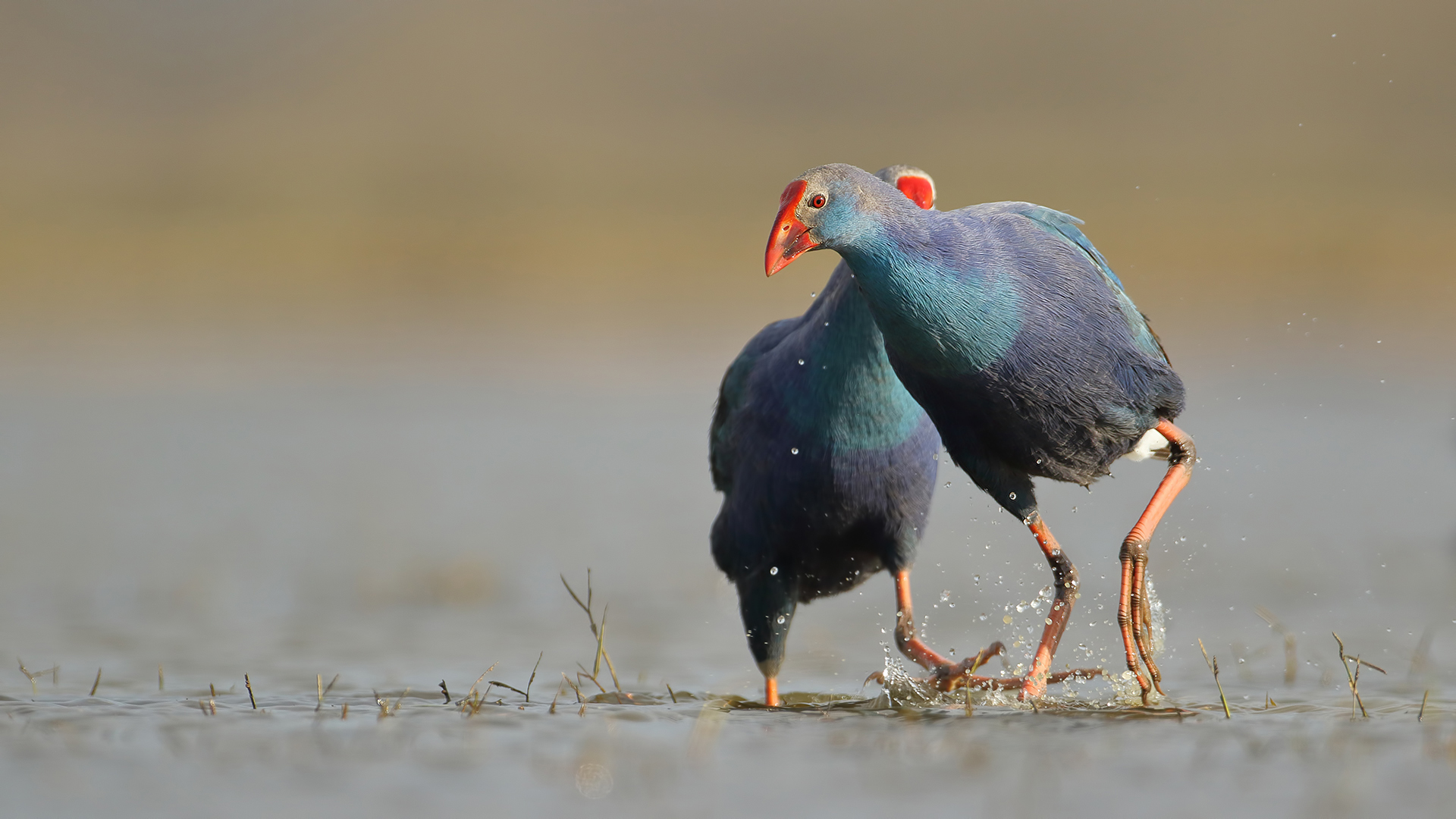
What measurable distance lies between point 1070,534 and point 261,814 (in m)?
5.33

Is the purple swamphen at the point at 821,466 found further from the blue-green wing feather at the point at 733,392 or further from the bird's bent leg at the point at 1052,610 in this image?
the bird's bent leg at the point at 1052,610

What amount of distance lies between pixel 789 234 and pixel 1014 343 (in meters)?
0.63

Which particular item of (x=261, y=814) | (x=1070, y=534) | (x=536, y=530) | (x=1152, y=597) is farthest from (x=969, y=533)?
(x=261, y=814)

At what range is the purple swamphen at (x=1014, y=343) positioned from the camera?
405 centimetres

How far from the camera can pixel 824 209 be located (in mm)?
4047

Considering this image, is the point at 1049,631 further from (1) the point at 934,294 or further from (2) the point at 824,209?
(2) the point at 824,209

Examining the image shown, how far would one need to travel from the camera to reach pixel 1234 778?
3508mm

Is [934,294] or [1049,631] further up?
[934,294]

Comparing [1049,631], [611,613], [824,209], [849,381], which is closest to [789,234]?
[824,209]

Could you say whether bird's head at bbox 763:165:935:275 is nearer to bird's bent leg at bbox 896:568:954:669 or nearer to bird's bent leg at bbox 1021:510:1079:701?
bird's bent leg at bbox 1021:510:1079:701

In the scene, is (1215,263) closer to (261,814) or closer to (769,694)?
(769,694)

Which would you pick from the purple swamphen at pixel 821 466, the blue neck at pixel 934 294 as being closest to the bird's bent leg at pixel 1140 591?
the purple swamphen at pixel 821 466

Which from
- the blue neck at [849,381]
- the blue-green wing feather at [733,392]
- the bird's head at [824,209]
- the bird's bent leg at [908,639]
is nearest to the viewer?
the bird's head at [824,209]

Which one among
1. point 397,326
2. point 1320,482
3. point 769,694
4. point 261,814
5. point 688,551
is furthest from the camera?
point 397,326
